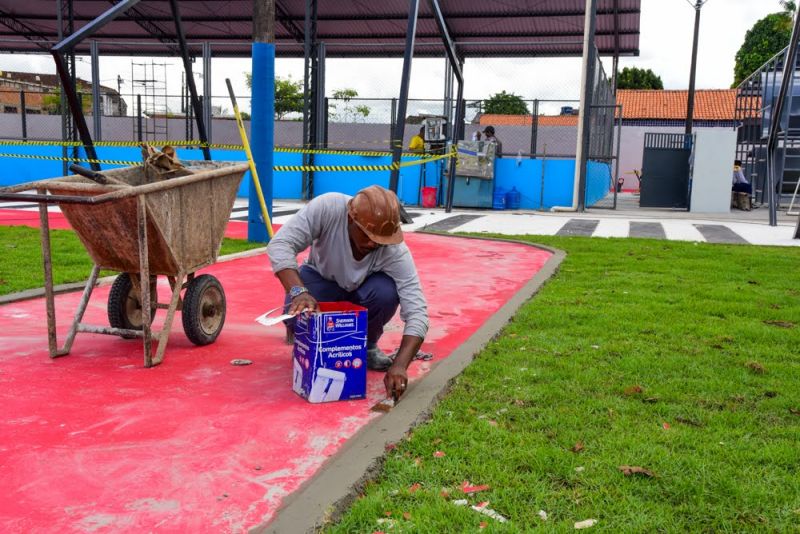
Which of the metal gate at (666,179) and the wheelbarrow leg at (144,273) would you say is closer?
the wheelbarrow leg at (144,273)

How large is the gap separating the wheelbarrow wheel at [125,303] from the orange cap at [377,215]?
6.67 ft

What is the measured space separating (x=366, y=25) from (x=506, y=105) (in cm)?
722

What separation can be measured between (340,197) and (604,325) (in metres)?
2.53

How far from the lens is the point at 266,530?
2.69 m

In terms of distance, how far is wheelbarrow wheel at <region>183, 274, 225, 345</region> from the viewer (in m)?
5.25

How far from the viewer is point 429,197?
20.5 m

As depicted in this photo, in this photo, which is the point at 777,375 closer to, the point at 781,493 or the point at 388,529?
the point at 781,493

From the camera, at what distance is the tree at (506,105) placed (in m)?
20.9

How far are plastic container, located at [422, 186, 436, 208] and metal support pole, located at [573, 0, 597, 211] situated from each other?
12.5ft

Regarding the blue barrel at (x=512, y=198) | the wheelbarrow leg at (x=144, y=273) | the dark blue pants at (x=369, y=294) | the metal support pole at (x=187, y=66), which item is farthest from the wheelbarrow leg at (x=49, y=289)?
the blue barrel at (x=512, y=198)

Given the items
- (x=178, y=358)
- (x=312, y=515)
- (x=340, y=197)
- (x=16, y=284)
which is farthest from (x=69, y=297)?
(x=312, y=515)

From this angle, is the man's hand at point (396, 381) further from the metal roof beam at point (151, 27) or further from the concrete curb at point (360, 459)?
the metal roof beam at point (151, 27)

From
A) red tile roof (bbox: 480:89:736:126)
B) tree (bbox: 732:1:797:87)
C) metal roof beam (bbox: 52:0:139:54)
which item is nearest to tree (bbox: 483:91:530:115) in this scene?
metal roof beam (bbox: 52:0:139:54)

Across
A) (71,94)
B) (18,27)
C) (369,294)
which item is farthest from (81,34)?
(18,27)
